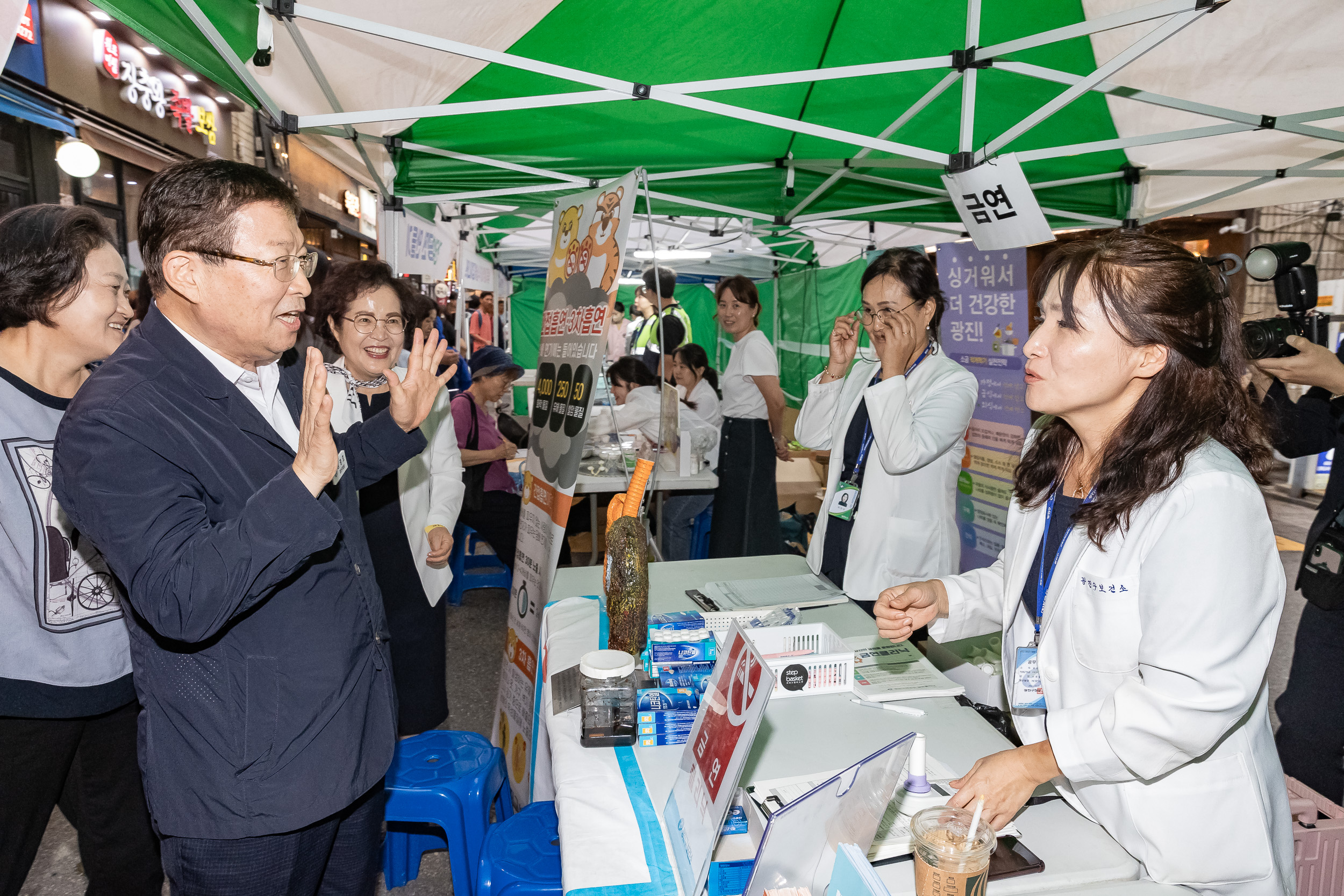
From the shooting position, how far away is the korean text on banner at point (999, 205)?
241 cm

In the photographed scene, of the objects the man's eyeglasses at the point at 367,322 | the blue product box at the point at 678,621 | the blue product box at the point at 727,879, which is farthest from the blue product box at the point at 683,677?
the man's eyeglasses at the point at 367,322

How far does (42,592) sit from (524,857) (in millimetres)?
1121

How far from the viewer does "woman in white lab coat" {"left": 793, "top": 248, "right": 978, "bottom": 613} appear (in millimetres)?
2197

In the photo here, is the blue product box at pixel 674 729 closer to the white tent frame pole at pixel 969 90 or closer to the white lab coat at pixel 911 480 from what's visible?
the white lab coat at pixel 911 480

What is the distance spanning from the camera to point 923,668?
5.39 ft

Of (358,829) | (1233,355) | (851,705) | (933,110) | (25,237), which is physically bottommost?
(358,829)

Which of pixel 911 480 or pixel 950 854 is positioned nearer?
pixel 950 854

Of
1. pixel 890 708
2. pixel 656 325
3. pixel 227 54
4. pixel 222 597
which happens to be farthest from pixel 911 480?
pixel 656 325

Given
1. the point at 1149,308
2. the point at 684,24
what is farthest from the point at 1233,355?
the point at 684,24

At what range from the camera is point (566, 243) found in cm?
294

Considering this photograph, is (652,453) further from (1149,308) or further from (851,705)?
(1149,308)

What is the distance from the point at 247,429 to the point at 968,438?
13.2 ft

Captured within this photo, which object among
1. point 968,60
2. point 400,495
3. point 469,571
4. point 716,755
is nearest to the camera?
point 716,755

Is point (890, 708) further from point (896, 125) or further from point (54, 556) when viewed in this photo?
point (896, 125)
